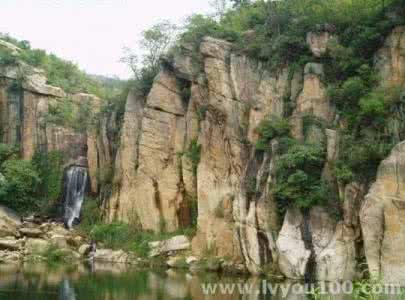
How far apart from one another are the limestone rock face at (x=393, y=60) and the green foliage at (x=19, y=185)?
1142 inches

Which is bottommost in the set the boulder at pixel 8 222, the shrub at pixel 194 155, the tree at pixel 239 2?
the boulder at pixel 8 222

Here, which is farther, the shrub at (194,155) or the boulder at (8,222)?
the boulder at (8,222)

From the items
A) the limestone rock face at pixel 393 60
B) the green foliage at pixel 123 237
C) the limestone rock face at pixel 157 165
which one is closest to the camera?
the limestone rock face at pixel 393 60

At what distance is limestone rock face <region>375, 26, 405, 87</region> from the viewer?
3075 cm

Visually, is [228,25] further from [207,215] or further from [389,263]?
[389,263]

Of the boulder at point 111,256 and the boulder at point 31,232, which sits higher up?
the boulder at point 31,232

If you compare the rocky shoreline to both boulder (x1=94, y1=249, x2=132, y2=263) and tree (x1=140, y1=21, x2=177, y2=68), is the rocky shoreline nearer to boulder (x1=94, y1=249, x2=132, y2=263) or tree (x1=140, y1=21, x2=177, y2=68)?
→ boulder (x1=94, y1=249, x2=132, y2=263)

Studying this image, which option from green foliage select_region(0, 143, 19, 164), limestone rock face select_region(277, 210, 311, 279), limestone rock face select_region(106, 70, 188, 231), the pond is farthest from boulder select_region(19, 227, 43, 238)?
limestone rock face select_region(277, 210, 311, 279)

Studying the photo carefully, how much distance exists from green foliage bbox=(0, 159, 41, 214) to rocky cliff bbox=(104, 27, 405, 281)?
6.83 m

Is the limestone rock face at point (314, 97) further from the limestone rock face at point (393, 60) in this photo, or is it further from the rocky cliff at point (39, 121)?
the rocky cliff at point (39, 121)

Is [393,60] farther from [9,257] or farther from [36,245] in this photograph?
[9,257]

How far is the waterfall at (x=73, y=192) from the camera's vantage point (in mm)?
45656

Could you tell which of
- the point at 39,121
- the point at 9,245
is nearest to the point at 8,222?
the point at 9,245

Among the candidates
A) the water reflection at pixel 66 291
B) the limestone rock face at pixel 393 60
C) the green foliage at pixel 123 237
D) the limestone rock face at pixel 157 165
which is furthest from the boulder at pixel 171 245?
the limestone rock face at pixel 393 60
